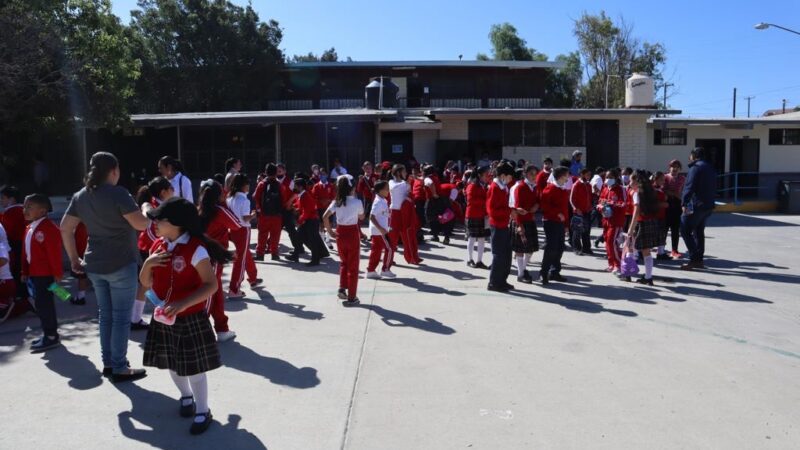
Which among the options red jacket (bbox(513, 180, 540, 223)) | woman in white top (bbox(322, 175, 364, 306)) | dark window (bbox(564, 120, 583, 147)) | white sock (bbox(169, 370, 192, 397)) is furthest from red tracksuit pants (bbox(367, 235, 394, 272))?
dark window (bbox(564, 120, 583, 147))

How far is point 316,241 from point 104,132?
39.4ft

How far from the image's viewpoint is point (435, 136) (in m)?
20.6

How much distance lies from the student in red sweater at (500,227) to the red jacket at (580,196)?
254cm

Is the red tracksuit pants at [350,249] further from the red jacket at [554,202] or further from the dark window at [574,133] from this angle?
the dark window at [574,133]

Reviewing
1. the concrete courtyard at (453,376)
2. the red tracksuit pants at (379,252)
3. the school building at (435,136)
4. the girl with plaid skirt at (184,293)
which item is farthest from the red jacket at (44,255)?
the school building at (435,136)

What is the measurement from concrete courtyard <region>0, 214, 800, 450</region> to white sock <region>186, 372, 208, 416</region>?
0.56 feet

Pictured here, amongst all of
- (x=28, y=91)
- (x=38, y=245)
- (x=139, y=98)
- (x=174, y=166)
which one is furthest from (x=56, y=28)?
(x=139, y=98)

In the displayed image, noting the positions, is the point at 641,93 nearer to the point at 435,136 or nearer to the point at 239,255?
the point at 435,136

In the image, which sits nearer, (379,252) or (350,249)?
(350,249)

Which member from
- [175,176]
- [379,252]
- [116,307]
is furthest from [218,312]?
[379,252]

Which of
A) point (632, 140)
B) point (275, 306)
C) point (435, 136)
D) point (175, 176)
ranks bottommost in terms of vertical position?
point (275, 306)

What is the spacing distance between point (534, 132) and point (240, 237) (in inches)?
593

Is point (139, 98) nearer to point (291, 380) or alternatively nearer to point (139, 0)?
point (139, 0)

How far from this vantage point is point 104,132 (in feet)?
63.5
